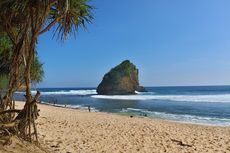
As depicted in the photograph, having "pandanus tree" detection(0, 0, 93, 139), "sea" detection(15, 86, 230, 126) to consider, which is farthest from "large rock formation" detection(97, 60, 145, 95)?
"pandanus tree" detection(0, 0, 93, 139)

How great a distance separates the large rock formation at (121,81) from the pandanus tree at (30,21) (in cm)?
6256

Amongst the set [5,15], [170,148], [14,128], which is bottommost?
[170,148]

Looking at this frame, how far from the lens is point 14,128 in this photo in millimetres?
4770

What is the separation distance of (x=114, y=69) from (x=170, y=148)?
66.0 metres

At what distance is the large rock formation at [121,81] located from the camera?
68625 mm

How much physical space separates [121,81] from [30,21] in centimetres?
6509

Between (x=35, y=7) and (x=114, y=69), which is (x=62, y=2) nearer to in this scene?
(x=35, y=7)

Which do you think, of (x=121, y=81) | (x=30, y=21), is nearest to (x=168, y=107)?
(x=30, y=21)

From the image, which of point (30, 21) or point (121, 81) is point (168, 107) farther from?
point (121, 81)

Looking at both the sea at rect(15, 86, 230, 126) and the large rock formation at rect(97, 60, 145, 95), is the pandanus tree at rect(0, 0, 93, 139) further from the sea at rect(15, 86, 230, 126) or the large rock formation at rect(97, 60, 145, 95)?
the large rock formation at rect(97, 60, 145, 95)

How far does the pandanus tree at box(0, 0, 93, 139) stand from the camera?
4.50 meters

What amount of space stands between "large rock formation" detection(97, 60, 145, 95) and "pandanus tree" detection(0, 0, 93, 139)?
6256 cm

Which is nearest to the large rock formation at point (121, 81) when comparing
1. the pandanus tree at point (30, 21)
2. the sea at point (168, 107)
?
the sea at point (168, 107)

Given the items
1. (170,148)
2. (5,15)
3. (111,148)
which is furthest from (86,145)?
(5,15)
